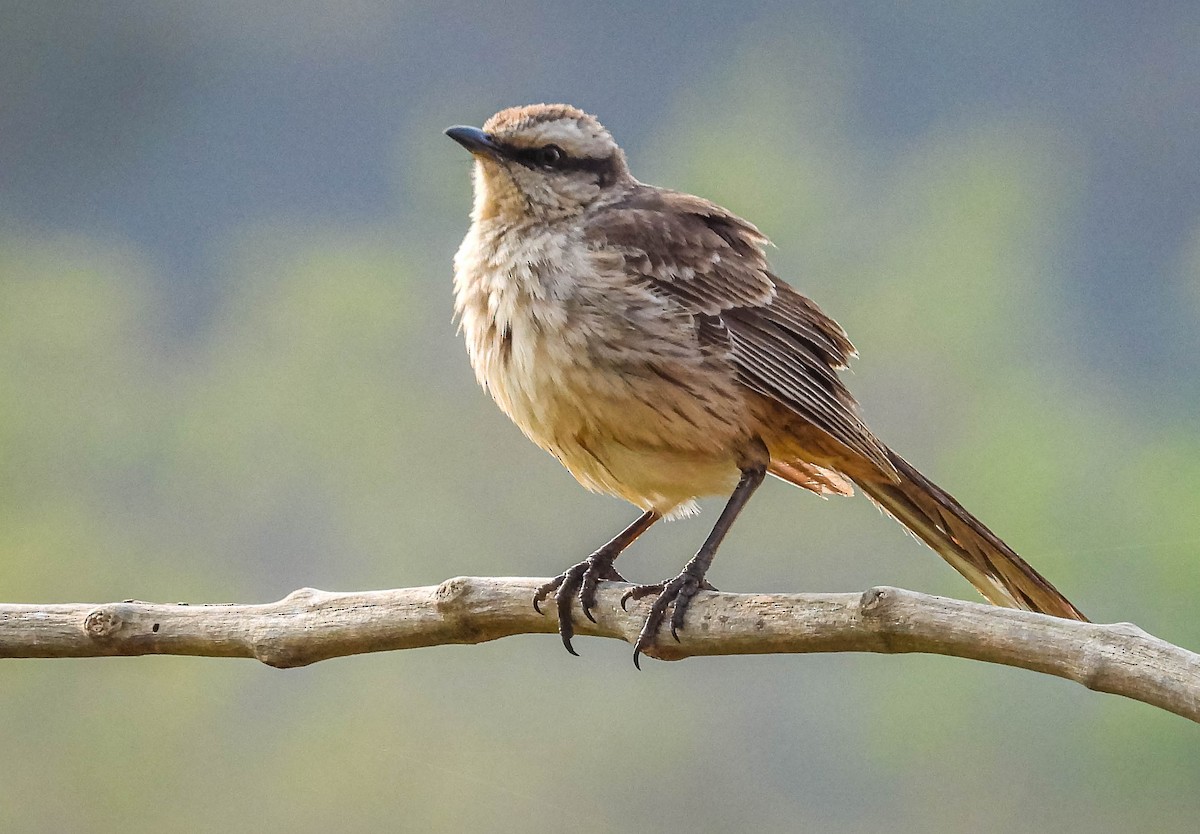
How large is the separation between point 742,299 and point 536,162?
510 millimetres

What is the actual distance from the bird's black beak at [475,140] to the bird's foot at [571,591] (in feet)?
2.76

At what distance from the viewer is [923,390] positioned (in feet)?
25.4

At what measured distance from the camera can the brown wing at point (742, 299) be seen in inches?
101

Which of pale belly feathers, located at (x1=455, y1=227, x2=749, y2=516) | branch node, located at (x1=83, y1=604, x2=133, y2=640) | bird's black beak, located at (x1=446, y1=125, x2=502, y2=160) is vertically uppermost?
bird's black beak, located at (x1=446, y1=125, x2=502, y2=160)

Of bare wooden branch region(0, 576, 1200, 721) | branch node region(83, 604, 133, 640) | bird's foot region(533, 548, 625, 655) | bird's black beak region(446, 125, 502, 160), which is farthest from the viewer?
bird's black beak region(446, 125, 502, 160)

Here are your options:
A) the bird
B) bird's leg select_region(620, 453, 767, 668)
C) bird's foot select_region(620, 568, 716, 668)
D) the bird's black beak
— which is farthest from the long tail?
the bird's black beak

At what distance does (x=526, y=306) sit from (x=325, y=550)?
553cm

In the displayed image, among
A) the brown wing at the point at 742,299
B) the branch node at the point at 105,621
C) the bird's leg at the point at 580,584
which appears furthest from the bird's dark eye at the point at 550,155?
the branch node at the point at 105,621

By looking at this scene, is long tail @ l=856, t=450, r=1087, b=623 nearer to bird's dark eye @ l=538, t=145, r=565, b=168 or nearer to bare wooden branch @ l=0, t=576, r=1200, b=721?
bare wooden branch @ l=0, t=576, r=1200, b=721

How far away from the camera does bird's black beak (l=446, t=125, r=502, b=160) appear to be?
2.55 meters

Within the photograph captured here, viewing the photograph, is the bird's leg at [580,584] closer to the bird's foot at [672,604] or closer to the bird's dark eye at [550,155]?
the bird's foot at [672,604]

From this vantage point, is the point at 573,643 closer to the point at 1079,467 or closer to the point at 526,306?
the point at 526,306

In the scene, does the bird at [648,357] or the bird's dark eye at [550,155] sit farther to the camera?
the bird's dark eye at [550,155]

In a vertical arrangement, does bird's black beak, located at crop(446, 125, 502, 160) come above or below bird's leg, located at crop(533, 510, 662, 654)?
above
